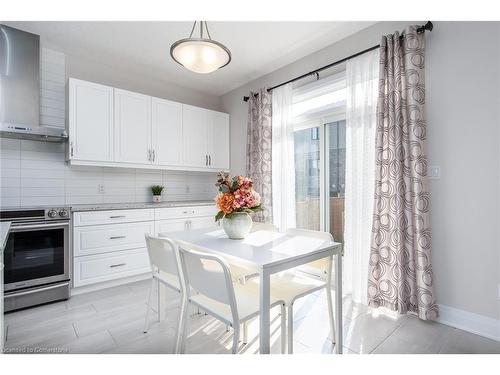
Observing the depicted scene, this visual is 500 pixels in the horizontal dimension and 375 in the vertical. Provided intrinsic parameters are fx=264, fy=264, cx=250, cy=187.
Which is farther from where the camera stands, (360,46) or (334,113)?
(334,113)

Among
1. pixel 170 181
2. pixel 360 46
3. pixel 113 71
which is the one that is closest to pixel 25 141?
pixel 113 71

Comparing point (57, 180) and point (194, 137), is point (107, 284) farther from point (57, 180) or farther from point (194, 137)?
point (194, 137)

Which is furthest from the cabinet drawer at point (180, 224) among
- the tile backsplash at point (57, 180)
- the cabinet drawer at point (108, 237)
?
the tile backsplash at point (57, 180)

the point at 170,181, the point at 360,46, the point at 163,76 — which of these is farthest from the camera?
the point at 170,181

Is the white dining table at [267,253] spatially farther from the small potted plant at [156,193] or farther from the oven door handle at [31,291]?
the small potted plant at [156,193]

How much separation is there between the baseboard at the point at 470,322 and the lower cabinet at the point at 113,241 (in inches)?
110

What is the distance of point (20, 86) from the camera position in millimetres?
2584

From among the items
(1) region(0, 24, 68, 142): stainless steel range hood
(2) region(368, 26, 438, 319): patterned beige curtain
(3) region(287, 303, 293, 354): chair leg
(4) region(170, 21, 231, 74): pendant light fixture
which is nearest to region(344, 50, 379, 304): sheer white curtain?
(2) region(368, 26, 438, 319): patterned beige curtain

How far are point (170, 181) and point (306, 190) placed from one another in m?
1.99

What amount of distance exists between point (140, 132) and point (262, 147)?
5.04ft

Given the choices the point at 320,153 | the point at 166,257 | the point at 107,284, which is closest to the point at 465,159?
the point at 320,153
